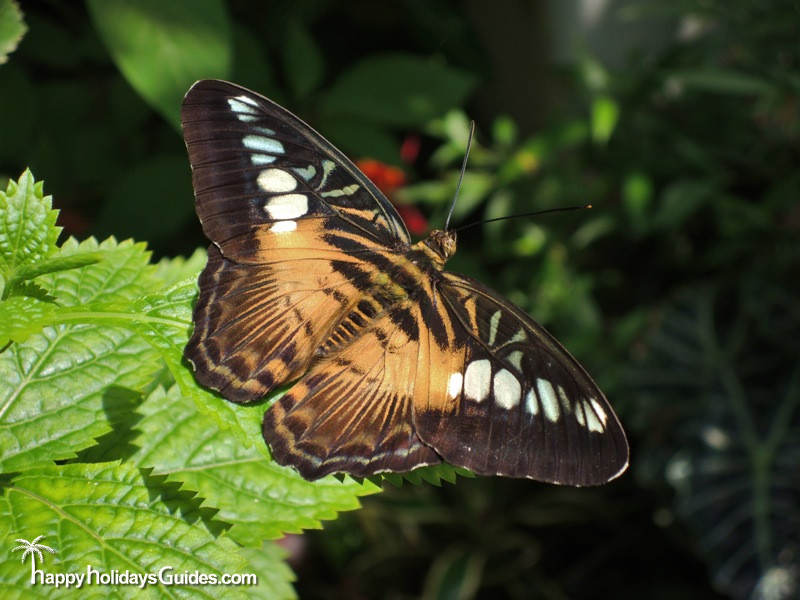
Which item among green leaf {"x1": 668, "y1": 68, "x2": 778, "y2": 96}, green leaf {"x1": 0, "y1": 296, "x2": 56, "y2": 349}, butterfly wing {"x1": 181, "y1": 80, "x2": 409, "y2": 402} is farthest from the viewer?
green leaf {"x1": 668, "y1": 68, "x2": 778, "y2": 96}

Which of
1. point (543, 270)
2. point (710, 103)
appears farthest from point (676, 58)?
point (543, 270)

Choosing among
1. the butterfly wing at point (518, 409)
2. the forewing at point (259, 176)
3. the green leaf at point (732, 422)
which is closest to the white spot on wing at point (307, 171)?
the forewing at point (259, 176)

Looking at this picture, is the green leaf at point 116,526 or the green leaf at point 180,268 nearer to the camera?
the green leaf at point 116,526

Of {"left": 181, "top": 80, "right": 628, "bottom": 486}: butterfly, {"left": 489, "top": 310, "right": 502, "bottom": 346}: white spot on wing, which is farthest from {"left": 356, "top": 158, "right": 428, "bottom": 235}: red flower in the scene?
{"left": 489, "top": 310, "right": 502, "bottom": 346}: white spot on wing

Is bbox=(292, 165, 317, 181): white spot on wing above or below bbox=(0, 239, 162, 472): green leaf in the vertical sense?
above

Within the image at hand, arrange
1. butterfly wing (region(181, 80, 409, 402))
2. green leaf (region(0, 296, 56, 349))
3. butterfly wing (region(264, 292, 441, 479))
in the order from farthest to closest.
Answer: butterfly wing (region(181, 80, 409, 402))
butterfly wing (region(264, 292, 441, 479))
green leaf (region(0, 296, 56, 349))

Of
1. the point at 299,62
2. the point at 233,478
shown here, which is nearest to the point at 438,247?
the point at 233,478

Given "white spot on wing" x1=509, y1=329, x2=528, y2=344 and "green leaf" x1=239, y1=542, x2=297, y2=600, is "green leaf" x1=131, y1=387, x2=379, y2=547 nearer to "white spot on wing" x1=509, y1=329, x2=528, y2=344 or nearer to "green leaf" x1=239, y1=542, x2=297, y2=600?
"green leaf" x1=239, y1=542, x2=297, y2=600

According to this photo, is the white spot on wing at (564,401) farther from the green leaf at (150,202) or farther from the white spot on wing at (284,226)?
the green leaf at (150,202)
